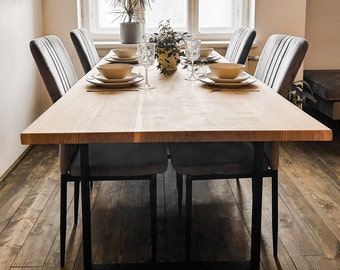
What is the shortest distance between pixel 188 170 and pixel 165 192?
1.01m

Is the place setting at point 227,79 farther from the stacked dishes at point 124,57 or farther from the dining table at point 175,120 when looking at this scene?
the stacked dishes at point 124,57

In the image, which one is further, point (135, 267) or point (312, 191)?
point (312, 191)

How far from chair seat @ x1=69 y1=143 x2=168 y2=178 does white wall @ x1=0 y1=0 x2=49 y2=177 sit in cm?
128

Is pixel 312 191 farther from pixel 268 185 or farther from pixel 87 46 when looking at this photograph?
pixel 87 46

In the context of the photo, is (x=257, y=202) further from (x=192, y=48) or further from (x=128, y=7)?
(x=128, y=7)

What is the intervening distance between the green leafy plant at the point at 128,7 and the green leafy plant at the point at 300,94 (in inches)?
56.5

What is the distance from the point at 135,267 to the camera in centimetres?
212

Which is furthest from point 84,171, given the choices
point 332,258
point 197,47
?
point 332,258

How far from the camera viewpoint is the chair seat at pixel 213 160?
6.64 feet

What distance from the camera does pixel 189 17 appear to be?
4.38 metres

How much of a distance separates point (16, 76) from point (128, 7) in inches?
46.7

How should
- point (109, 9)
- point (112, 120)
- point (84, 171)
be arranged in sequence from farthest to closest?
point (109, 9)
point (84, 171)
point (112, 120)

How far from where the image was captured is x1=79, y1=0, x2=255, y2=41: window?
438 cm

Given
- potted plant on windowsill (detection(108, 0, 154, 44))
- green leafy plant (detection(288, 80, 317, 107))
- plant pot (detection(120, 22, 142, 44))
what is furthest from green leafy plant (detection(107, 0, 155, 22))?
green leafy plant (detection(288, 80, 317, 107))
